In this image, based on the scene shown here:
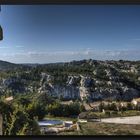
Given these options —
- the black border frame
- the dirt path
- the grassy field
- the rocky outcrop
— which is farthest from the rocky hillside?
the black border frame

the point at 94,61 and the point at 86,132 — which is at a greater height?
the point at 94,61

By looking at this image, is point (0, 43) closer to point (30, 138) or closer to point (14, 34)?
point (14, 34)

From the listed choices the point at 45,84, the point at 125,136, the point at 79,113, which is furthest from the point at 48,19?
the point at 125,136

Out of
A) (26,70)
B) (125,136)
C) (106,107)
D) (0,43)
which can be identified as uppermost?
(0,43)

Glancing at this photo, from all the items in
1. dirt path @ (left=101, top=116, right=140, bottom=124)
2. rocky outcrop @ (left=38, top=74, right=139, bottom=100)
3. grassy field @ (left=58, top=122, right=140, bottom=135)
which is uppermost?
rocky outcrop @ (left=38, top=74, right=139, bottom=100)

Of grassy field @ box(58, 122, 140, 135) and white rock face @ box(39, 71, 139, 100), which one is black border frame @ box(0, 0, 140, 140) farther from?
white rock face @ box(39, 71, 139, 100)

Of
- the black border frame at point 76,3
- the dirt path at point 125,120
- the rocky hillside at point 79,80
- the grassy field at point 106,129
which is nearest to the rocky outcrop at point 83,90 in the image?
the rocky hillside at point 79,80

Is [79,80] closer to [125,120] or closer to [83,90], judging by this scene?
[83,90]

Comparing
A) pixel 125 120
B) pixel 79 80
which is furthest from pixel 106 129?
pixel 79 80
